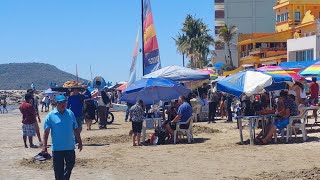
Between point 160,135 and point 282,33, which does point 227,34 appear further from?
point 160,135

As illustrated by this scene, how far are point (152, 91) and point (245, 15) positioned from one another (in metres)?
70.7

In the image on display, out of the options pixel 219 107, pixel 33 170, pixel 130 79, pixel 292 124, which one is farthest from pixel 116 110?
pixel 33 170

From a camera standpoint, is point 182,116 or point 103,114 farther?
point 103,114

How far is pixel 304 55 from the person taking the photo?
48125 mm

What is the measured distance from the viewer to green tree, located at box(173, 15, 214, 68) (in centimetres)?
8488

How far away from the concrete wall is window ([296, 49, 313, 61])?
1.02 feet

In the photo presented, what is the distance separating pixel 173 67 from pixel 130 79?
9.16 metres

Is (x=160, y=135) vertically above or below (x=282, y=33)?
below

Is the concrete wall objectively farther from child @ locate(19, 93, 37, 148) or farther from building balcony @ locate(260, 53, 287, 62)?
child @ locate(19, 93, 37, 148)

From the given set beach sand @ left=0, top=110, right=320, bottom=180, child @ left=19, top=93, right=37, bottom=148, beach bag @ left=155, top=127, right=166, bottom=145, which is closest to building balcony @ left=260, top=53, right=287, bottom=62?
beach sand @ left=0, top=110, right=320, bottom=180

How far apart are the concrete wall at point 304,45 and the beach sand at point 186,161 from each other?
28.3 metres

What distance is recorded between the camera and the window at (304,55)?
46.6 metres

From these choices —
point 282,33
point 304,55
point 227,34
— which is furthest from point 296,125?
point 227,34

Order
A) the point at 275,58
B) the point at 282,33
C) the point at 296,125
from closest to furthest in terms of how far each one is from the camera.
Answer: the point at 296,125 < the point at 275,58 < the point at 282,33
